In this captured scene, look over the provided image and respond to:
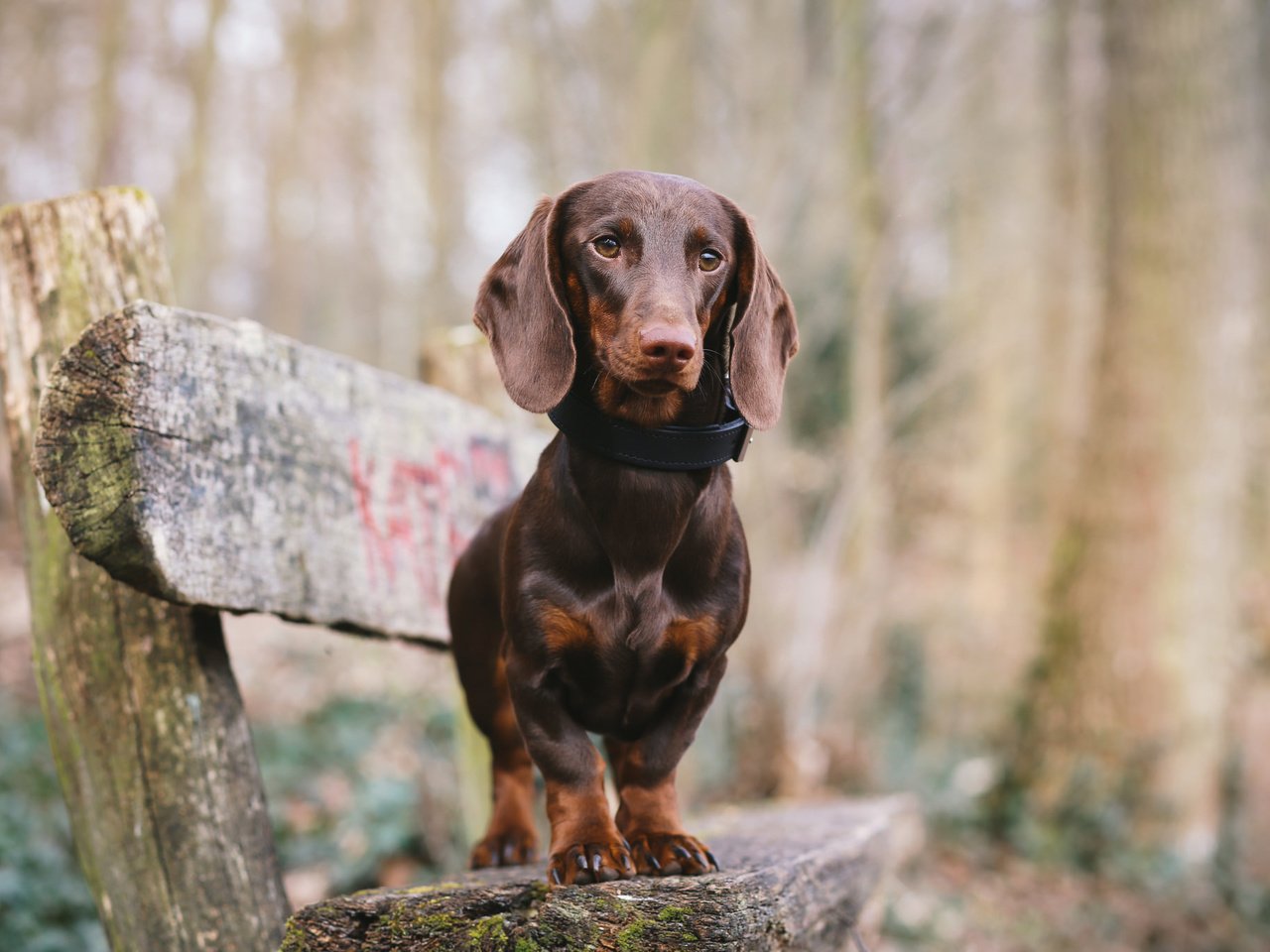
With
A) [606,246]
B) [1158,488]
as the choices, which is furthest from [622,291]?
[1158,488]

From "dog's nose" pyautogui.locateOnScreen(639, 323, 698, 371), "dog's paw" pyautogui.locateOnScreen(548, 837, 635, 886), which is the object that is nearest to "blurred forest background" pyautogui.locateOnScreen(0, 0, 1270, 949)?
"dog's paw" pyautogui.locateOnScreen(548, 837, 635, 886)

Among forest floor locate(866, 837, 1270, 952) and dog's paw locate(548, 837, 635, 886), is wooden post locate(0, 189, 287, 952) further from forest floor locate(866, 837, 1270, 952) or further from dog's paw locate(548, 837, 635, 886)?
forest floor locate(866, 837, 1270, 952)

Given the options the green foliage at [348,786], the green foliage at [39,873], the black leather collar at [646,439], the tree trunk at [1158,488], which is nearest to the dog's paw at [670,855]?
the black leather collar at [646,439]

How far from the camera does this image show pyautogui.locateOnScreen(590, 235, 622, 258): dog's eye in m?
2.21

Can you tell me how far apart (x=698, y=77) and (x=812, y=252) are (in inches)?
69.3

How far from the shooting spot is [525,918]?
208cm

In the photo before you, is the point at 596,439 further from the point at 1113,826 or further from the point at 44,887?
the point at 1113,826

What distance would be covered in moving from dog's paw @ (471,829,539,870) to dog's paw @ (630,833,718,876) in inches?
23.7

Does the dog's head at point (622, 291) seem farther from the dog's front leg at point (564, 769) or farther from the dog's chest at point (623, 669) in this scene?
the dog's front leg at point (564, 769)

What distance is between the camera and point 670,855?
2229 millimetres

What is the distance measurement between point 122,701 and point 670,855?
133cm

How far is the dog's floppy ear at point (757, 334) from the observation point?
7.25ft

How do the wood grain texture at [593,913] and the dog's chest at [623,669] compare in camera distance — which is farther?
the dog's chest at [623,669]

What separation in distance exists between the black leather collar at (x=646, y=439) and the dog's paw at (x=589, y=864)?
28.0 inches
